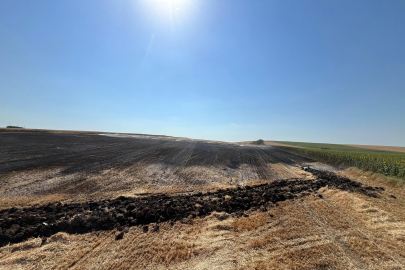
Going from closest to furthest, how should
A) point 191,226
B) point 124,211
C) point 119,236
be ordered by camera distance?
point 119,236, point 191,226, point 124,211

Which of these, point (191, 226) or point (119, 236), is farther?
point (191, 226)

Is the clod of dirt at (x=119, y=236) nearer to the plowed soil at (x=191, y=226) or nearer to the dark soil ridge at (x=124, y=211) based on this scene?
the plowed soil at (x=191, y=226)

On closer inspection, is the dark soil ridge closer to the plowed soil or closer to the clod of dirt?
the plowed soil

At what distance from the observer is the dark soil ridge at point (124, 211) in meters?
4.18

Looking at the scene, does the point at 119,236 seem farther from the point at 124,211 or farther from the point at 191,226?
the point at 191,226

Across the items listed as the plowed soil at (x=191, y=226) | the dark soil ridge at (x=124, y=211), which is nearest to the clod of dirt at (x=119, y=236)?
the plowed soil at (x=191, y=226)

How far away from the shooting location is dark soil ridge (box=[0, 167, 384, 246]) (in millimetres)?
4176

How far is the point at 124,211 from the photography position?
17.1 ft

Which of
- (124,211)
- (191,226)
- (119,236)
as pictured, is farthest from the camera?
(124,211)

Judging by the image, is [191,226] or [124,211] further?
[124,211]

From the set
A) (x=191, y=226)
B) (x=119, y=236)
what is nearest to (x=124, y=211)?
(x=119, y=236)

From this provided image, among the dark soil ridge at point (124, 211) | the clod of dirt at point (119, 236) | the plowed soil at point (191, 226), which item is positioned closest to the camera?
the plowed soil at point (191, 226)

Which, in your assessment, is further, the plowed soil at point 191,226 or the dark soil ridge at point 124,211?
the dark soil ridge at point 124,211

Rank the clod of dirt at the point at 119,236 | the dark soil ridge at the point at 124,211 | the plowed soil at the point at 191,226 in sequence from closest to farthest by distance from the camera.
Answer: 1. the plowed soil at the point at 191,226
2. the clod of dirt at the point at 119,236
3. the dark soil ridge at the point at 124,211
